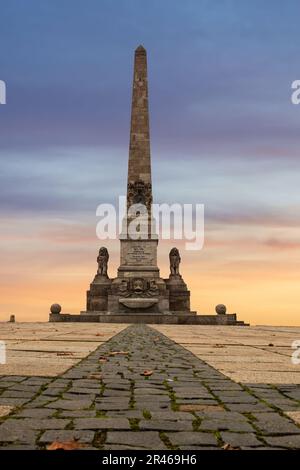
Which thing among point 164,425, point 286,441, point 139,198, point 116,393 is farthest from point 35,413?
point 139,198

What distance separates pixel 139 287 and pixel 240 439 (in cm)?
2691

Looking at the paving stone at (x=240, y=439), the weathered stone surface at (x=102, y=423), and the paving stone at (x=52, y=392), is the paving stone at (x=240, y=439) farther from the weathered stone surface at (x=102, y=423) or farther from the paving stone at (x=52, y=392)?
the paving stone at (x=52, y=392)

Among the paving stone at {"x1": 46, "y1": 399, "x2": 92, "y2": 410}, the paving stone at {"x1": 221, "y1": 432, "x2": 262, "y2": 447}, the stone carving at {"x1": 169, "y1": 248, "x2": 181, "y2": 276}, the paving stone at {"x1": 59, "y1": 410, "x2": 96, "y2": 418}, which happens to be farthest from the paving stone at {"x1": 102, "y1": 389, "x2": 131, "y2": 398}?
the stone carving at {"x1": 169, "y1": 248, "x2": 181, "y2": 276}

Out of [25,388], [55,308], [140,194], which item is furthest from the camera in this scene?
[140,194]

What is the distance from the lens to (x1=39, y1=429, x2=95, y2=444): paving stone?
2.78 meters

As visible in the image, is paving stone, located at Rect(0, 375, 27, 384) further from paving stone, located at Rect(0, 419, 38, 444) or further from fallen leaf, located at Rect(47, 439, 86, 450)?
fallen leaf, located at Rect(47, 439, 86, 450)

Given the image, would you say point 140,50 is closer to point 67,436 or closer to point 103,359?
point 103,359

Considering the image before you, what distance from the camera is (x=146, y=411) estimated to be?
11.7 feet

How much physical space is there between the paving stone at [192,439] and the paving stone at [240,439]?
2.6 inches

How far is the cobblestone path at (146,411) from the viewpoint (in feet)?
9.29

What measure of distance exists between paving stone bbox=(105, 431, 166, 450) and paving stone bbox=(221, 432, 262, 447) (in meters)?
0.33

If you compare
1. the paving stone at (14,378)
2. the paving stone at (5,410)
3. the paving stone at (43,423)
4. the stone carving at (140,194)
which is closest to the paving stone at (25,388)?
the paving stone at (14,378)
